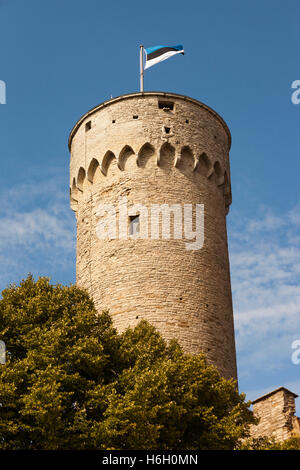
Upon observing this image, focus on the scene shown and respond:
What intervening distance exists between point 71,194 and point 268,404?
10.8 m

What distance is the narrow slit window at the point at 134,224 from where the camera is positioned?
22.7 metres

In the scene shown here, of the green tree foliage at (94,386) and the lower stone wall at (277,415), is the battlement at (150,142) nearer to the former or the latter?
the green tree foliage at (94,386)

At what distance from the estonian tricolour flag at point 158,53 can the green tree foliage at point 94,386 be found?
11.5 metres

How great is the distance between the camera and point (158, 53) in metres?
27.1

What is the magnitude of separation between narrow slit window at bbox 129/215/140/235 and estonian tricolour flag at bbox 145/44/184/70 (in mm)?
7148

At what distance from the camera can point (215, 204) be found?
79.6ft
